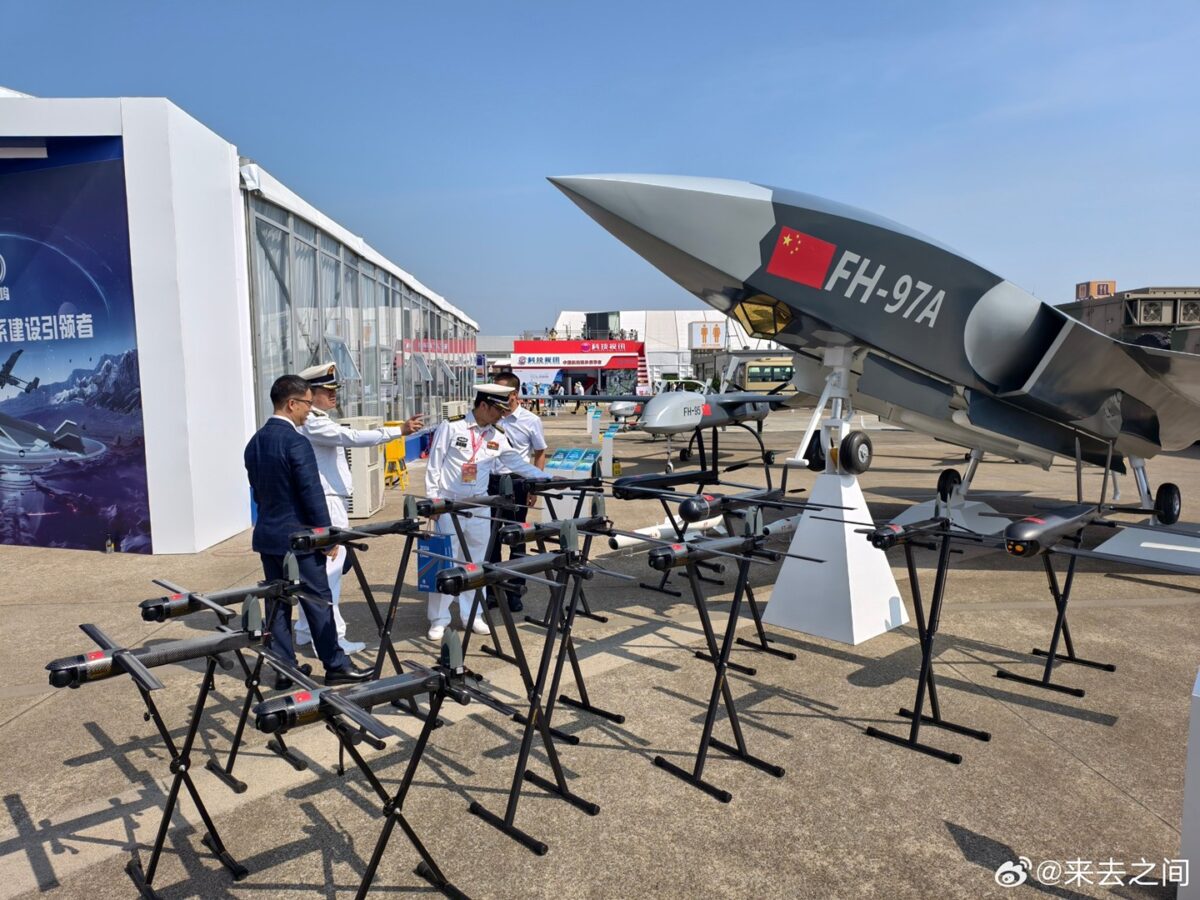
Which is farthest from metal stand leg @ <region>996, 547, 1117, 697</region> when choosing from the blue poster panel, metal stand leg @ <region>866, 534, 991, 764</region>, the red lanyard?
the blue poster panel

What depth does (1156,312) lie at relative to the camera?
1855 cm

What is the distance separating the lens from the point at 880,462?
17672 mm

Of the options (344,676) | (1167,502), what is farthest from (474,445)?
(1167,502)

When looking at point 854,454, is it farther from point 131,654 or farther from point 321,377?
point 131,654

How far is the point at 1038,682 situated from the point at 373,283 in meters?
14.8

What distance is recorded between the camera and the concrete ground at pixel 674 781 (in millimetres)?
2893

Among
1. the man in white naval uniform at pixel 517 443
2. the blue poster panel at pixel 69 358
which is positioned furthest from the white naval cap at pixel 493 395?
the blue poster panel at pixel 69 358

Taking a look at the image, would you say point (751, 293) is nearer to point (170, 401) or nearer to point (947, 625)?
point (947, 625)

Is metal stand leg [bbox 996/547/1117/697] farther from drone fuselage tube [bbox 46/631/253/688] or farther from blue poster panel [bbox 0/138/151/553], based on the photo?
blue poster panel [bbox 0/138/151/553]

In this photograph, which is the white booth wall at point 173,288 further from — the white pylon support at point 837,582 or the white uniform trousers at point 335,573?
the white pylon support at point 837,582

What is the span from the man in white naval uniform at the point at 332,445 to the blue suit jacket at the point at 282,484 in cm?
37

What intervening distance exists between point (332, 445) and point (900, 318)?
4.82 metres

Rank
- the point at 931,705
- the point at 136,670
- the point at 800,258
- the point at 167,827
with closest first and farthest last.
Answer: the point at 136,670, the point at 167,827, the point at 931,705, the point at 800,258

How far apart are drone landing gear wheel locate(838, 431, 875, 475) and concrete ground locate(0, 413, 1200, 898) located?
3.37 ft
